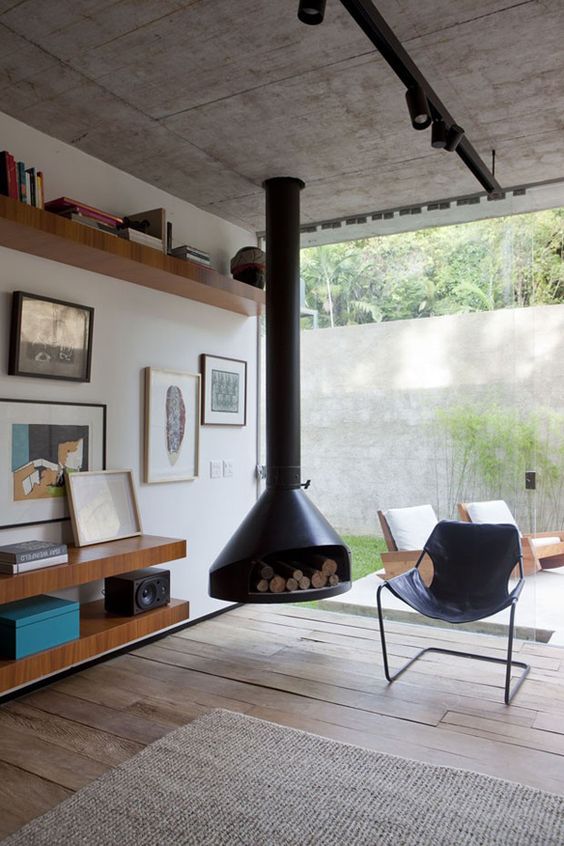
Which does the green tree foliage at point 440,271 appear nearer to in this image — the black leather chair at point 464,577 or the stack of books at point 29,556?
the black leather chair at point 464,577

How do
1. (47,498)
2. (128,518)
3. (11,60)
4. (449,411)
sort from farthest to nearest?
(449,411) < (128,518) < (47,498) < (11,60)

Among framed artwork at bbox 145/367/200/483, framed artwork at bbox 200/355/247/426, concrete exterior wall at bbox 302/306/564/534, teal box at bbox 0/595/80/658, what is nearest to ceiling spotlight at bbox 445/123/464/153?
concrete exterior wall at bbox 302/306/564/534

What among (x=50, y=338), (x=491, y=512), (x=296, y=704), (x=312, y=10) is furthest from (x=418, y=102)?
(x=491, y=512)

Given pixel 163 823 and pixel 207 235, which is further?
pixel 207 235

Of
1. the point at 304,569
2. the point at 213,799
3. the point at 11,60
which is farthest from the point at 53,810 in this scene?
the point at 11,60

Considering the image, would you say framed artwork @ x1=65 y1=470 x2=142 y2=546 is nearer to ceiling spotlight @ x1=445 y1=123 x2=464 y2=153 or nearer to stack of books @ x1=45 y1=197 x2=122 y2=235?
stack of books @ x1=45 y1=197 x2=122 y2=235

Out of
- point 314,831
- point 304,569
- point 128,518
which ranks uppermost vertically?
point 128,518

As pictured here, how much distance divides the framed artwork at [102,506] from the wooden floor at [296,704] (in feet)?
2.27

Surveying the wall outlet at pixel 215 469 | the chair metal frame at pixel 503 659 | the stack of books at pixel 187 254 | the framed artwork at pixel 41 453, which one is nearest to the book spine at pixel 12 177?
the framed artwork at pixel 41 453

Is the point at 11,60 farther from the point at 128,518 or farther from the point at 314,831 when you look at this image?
the point at 314,831

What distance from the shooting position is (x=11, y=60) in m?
2.57

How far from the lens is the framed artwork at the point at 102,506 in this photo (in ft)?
10.6

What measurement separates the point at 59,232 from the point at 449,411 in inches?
100

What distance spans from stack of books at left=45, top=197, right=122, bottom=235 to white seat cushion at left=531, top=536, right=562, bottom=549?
2918 millimetres
